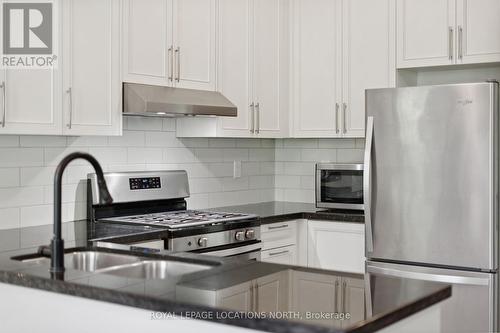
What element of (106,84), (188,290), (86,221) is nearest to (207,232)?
(86,221)

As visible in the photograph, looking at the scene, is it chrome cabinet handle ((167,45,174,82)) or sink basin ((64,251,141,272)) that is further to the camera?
chrome cabinet handle ((167,45,174,82))

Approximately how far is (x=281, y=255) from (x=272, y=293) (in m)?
2.48

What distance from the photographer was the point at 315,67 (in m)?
4.75

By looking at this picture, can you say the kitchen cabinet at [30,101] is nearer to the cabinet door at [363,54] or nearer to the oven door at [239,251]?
the oven door at [239,251]

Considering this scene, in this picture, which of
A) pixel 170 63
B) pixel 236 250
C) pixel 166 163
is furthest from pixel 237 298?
pixel 166 163

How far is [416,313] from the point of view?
1847 mm

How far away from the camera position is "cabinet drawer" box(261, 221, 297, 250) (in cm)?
417

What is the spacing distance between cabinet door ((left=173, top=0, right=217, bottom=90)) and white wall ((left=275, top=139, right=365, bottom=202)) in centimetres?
121

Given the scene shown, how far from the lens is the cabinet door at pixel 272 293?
5.61 feet

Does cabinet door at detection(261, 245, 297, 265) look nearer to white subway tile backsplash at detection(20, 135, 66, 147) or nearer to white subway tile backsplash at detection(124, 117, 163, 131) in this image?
white subway tile backsplash at detection(124, 117, 163, 131)

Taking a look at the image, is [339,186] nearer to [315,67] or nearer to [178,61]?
[315,67]

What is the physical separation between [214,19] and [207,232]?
1.42 meters

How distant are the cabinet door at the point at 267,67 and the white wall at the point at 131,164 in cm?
35

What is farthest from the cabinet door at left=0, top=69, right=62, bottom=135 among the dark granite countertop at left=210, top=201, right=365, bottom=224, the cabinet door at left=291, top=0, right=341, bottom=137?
the cabinet door at left=291, top=0, right=341, bottom=137
